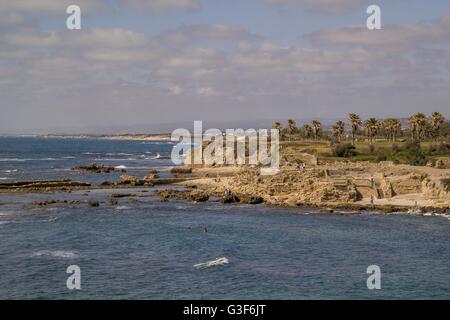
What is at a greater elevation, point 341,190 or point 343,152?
point 343,152

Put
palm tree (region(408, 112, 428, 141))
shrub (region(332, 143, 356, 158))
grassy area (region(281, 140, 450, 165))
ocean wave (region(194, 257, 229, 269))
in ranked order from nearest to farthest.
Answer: ocean wave (region(194, 257, 229, 269))
grassy area (region(281, 140, 450, 165))
shrub (region(332, 143, 356, 158))
palm tree (region(408, 112, 428, 141))

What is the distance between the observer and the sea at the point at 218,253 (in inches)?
1313

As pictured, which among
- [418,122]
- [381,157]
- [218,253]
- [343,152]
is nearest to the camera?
[218,253]

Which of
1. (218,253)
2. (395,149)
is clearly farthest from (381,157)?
(218,253)

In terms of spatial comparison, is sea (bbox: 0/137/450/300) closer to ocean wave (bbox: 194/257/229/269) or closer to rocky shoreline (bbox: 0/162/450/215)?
ocean wave (bbox: 194/257/229/269)

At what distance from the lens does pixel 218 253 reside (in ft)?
141

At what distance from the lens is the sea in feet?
109

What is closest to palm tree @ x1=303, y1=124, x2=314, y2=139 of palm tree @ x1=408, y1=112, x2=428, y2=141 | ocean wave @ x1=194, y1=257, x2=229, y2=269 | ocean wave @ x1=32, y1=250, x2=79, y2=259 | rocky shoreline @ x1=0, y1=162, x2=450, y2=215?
palm tree @ x1=408, y1=112, x2=428, y2=141

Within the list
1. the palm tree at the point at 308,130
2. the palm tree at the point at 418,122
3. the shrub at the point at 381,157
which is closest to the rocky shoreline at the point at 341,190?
the shrub at the point at 381,157

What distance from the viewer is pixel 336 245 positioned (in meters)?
46.2

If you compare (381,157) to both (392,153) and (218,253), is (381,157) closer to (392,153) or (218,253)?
(392,153)
